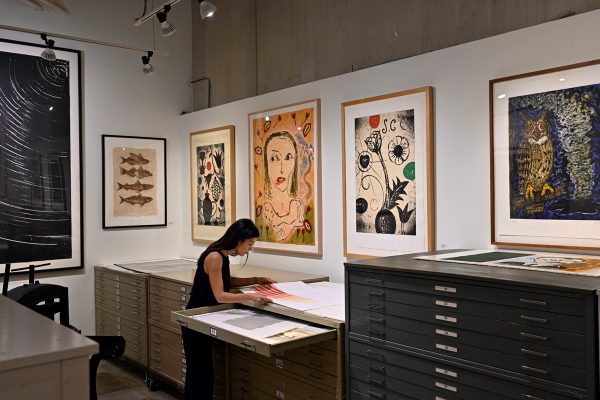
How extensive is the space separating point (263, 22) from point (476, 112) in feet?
7.82

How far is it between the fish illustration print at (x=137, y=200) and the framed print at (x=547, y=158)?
11.5 feet

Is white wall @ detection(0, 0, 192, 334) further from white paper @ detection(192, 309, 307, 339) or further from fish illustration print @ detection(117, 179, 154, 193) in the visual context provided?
white paper @ detection(192, 309, 307, 339)

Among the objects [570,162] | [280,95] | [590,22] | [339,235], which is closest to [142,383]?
[339,235]

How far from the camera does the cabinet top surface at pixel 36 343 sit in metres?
1.39

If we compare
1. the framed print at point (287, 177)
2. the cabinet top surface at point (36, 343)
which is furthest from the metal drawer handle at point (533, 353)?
the framed print at point (287, 177)

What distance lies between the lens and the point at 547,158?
8.79 feet

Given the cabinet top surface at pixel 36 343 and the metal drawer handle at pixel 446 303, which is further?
the metal drawer handle at pixel 446 303

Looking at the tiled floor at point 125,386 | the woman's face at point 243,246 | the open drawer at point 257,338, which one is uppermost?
the woman's face at point 243,246

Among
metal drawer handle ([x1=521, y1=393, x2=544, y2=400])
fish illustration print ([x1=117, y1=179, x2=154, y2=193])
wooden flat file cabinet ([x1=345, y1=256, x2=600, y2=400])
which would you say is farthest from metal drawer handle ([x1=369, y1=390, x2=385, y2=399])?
fish illustration print ([x1=117, y1=179, x2=154, y2=193])

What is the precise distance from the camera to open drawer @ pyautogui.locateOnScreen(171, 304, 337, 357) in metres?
2.45

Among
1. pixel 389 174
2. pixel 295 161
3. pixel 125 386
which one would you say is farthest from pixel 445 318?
pixel 125 386

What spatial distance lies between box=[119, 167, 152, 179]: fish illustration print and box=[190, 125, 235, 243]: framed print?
43cm

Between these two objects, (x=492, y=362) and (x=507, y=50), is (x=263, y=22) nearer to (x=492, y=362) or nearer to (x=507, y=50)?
(x=507, y=50)

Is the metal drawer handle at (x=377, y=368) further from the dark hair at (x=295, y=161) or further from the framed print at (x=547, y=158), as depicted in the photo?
the dark hair at (x=295, y=161)
